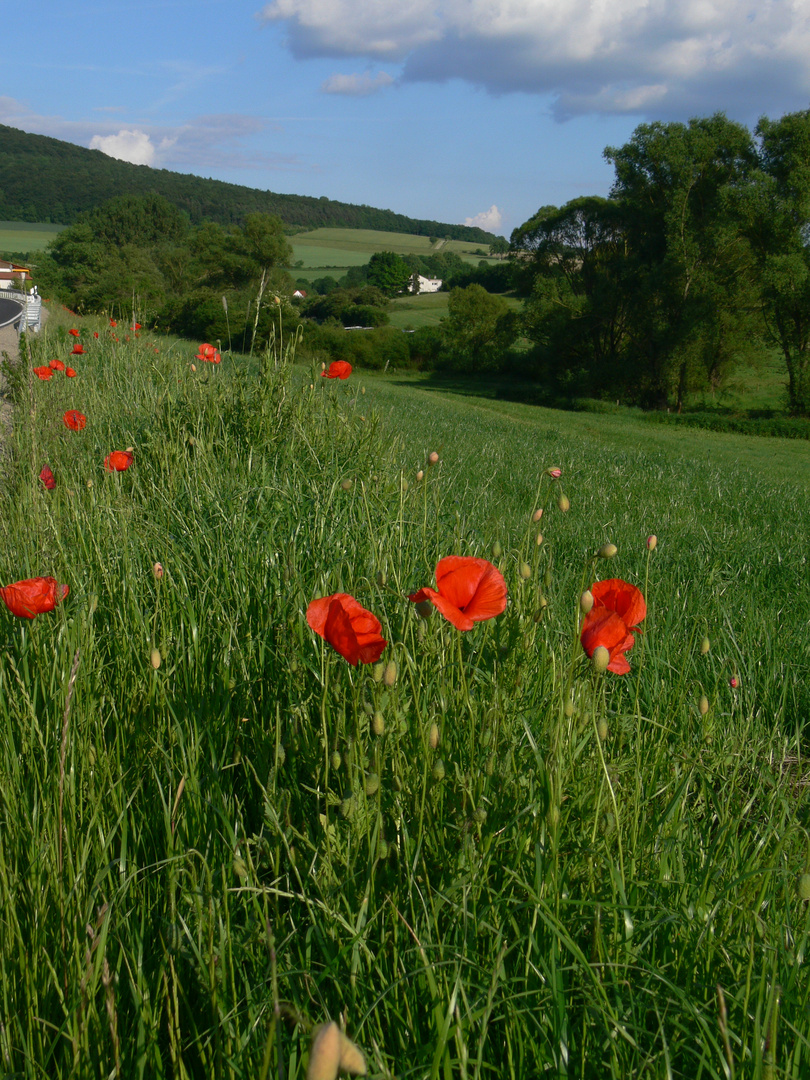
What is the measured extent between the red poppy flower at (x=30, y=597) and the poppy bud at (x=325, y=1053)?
4.47 ft

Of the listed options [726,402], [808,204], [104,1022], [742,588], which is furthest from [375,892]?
[726,402]

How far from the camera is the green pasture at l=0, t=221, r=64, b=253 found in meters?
64.9

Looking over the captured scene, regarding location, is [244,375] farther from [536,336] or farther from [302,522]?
[536,336]

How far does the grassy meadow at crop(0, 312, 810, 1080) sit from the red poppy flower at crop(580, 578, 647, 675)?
95 mm

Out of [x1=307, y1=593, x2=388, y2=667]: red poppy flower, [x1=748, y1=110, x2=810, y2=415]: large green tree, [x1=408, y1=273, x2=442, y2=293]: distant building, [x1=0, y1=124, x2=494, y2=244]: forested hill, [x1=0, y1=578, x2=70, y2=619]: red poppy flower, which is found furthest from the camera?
[x1=0, y1=124, x2=494, y2=244]: forested hill

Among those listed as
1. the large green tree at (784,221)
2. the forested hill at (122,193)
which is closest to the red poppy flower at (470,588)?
the large green tree at (784,221)

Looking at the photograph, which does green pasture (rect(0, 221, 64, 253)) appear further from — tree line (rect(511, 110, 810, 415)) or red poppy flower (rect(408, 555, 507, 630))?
red poppy flower (rect(408, 555, 507, 630))

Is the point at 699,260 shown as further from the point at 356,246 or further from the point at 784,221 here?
the point at 356,246

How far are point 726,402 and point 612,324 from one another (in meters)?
5.69

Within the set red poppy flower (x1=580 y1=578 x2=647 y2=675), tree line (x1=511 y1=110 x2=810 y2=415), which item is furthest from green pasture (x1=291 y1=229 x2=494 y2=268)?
red poppy flower (x1=580 y1=578 x2=647 y2=675)

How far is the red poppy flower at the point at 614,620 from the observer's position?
1181mm

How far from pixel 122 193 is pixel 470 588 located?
10468 centimetres

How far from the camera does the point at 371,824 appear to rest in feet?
3.82

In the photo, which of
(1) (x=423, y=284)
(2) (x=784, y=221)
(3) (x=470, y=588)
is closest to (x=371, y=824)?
(3) (x=470, y=588)
